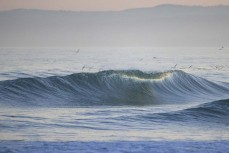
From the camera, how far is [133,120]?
15.2 metres

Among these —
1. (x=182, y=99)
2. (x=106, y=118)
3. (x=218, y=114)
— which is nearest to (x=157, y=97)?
(x=182, y=99)

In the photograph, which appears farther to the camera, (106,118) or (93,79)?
(93,79)

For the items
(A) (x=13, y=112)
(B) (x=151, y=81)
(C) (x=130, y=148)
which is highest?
(B) (x=151, y=81)

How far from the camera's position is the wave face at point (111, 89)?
22078 mm

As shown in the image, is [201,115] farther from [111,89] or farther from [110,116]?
[111,89]

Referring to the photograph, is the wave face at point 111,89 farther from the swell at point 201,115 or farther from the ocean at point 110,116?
the swell at point 201,115

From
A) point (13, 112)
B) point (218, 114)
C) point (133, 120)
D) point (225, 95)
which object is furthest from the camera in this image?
point (225, 95)

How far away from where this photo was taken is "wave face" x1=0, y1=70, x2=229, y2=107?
22.1 metres

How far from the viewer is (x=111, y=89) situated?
88.0 feet

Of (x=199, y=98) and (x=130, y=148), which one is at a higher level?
(x=199, y=98)

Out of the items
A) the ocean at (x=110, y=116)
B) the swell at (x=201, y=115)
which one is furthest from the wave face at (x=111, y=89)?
the swell at (x=201, y=115)

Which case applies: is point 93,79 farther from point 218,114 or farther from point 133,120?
point 133,120

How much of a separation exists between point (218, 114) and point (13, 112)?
295 inches

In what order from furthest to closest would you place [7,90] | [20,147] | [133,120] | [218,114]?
1. [7,90]
2. [218,114]
3. [133,120]
4. [20,147]
